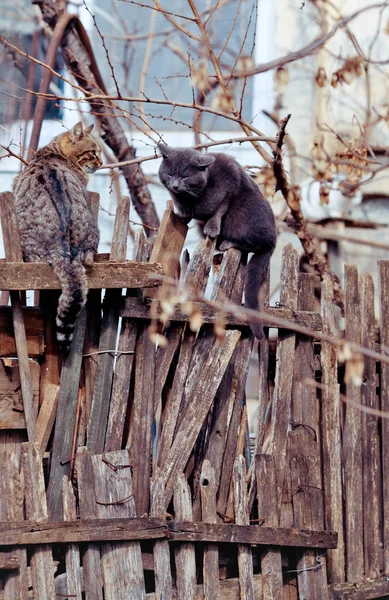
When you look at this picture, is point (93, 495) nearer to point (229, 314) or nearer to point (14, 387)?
point (14, 387)

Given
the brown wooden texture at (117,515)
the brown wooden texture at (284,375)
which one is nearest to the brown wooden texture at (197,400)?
the brown wooden texture at (117,515)

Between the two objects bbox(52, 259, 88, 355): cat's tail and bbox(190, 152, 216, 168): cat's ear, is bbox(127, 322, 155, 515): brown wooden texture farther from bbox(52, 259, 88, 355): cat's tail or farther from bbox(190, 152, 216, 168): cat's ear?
bbox(190, 152, 216, 168): cat's ear

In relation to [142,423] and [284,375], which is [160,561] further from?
[284,375]

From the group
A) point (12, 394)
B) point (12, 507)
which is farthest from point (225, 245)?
point (12, 507)

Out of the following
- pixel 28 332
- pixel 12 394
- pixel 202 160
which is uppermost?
pixel 202 160

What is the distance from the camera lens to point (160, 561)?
364cm

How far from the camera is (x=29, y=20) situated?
8.23m

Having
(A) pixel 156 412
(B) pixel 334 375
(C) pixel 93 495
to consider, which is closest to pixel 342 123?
(B) pixel 334 375

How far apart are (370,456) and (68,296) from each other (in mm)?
2072

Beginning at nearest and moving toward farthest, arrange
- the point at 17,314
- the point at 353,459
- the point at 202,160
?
the point at 17,314, the point at 353,459, the point at 202,160

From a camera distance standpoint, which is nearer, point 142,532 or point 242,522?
point 142,532

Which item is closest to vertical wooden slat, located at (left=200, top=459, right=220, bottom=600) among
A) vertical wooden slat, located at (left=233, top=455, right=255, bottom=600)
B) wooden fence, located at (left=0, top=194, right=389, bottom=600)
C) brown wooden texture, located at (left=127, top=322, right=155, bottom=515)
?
wooden fence, located at (left=0, top=194, right=389, bottom=600)

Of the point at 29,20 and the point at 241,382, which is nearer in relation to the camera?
the point at 241,382

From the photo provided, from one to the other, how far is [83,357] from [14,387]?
357mm
